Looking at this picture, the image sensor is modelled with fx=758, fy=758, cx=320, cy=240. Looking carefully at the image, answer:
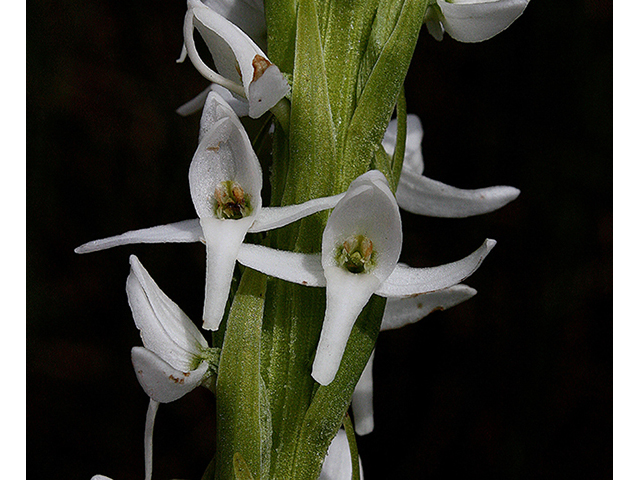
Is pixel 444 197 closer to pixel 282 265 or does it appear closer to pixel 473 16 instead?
pixel 473 16

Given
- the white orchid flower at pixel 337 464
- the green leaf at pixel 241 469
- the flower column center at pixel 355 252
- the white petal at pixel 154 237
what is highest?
the white petal at pixel 154 237

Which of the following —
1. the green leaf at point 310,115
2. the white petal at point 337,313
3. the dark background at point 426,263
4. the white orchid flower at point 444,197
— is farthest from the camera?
the dark background at point 426,263

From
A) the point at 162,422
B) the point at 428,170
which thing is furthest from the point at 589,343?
the point at 162,422

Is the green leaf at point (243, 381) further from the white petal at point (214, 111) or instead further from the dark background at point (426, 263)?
the dark background at point (426, 263)

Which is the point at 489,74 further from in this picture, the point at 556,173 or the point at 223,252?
the point at 223,252

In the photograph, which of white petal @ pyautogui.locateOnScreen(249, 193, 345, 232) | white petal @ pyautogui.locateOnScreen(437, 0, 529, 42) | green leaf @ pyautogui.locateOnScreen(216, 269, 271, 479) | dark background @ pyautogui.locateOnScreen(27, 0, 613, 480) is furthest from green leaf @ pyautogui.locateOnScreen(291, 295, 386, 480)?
dark background @ pyautogui.locateOnScreen(27, 0, 613, 480)

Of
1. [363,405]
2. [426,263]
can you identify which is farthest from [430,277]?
[426,263]

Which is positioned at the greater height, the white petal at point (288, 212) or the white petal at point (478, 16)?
the white petal at point (478, 16)

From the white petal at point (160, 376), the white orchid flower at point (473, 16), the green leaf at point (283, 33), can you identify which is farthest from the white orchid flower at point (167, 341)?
the white orchid flower at point (473, 16)
